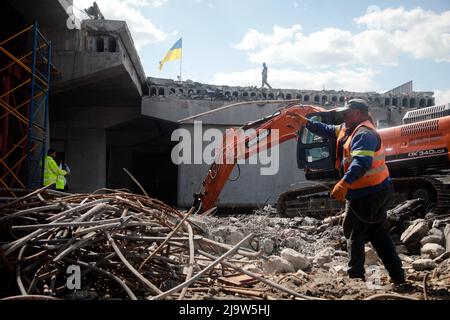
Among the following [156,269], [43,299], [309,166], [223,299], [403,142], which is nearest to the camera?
[43,299]

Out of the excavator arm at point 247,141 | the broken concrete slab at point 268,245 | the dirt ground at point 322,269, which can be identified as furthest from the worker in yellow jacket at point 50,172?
the broken concrete slab at point 268,245

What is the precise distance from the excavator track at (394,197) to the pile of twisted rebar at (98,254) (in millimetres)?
3992

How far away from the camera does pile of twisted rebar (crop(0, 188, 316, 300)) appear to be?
2764 millimetres

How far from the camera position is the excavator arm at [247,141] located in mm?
8195

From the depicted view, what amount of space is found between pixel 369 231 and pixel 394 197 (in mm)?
4963

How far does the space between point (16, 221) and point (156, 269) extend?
121 cm

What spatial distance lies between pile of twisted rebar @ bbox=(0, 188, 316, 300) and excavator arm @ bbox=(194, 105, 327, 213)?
4.95 meters

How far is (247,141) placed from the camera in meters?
8.49

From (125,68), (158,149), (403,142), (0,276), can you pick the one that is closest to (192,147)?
(125,68)

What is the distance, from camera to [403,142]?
8.12 metres

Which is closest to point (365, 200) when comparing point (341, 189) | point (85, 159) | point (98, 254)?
point (341, 189)

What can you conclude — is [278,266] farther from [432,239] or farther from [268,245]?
[432,239]

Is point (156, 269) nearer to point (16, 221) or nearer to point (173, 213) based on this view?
point (173, 213)

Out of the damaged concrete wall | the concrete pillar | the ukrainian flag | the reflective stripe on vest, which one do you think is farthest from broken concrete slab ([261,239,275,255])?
the ukrainian flag
